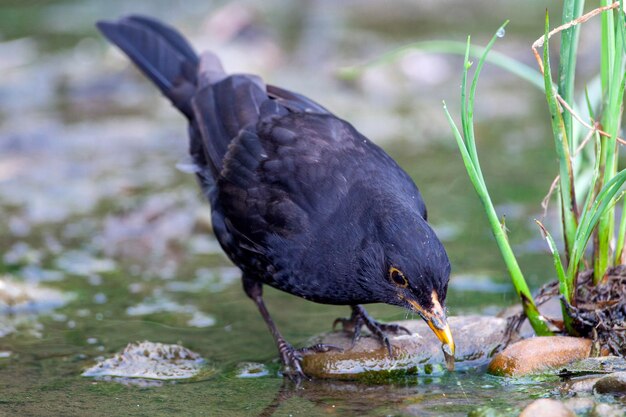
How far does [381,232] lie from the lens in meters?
3.61

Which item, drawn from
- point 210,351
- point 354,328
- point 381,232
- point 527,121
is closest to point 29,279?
point 210,351

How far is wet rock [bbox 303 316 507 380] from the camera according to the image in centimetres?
389

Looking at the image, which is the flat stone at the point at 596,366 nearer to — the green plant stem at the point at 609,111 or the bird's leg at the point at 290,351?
the green plant stem at the point at 609,111

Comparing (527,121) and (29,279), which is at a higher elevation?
(527,121)

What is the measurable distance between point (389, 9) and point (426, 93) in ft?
11.8

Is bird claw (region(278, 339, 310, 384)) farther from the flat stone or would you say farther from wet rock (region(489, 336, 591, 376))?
the flat stone

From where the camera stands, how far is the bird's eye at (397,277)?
3516 millimetres

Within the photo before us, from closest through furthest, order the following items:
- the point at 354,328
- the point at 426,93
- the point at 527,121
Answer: the point at 354,328 < the point at 527,121 < the point at 426,93

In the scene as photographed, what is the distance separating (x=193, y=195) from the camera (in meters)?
6.83

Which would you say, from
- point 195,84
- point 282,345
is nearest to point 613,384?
point 282,345

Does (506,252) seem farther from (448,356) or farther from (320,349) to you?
(320,349)

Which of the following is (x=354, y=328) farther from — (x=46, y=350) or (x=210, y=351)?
(x=46, y=350)

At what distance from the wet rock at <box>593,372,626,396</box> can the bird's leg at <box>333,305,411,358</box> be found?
3.03 feet

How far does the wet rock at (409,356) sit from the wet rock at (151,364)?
1.62ft
